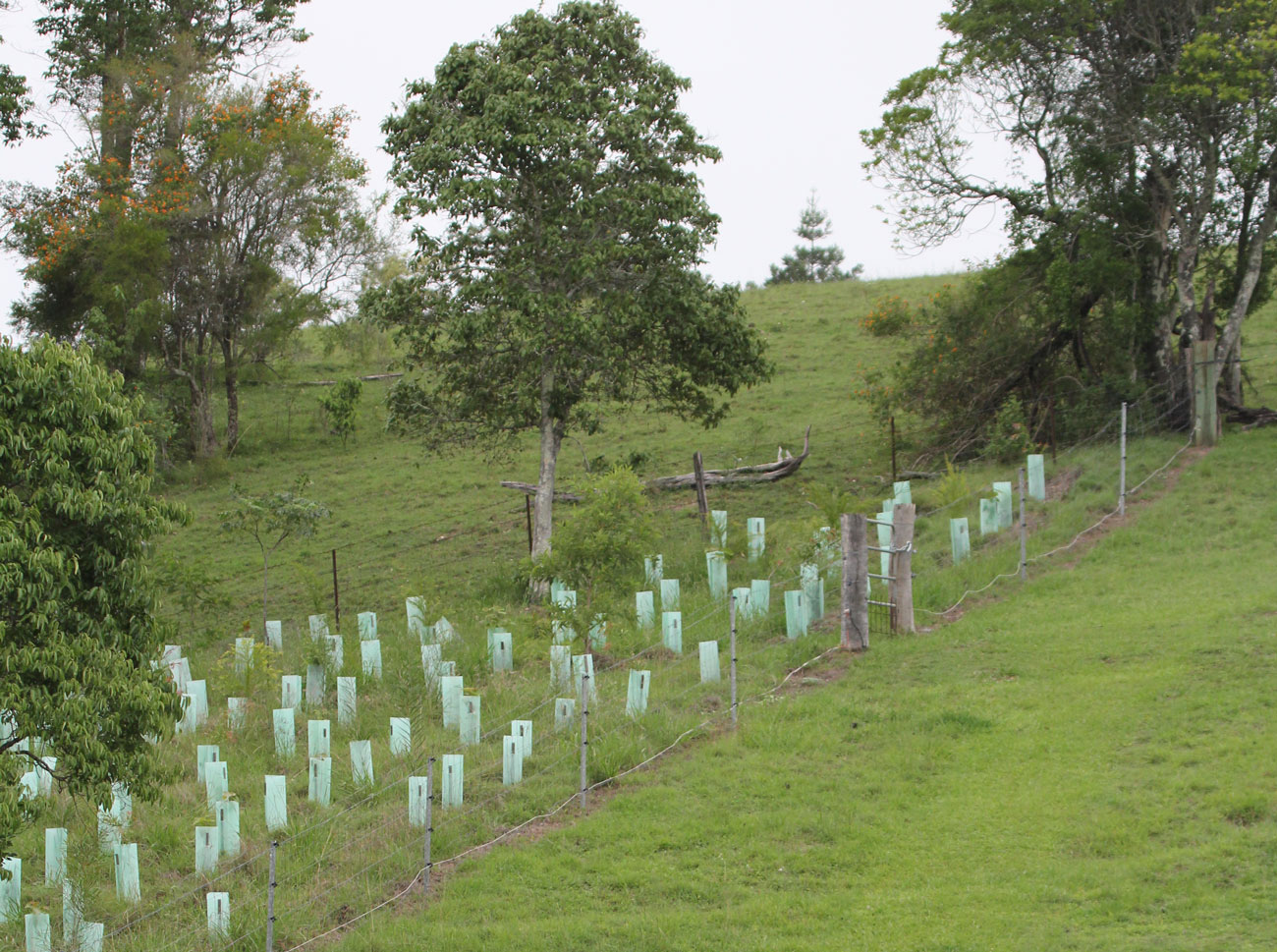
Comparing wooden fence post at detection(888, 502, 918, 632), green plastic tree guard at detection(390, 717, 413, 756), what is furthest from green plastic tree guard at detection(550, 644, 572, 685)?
wooden fence post at detection(888, 502, 918, 632)

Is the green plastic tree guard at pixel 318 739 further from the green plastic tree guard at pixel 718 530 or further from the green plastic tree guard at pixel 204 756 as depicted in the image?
the green plastic tree guard at pixel 718 530

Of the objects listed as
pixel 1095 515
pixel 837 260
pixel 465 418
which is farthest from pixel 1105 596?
pixel 837 260

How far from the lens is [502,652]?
14289 millimetres

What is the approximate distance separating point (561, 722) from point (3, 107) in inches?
570

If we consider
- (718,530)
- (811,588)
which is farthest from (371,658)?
(718,530)

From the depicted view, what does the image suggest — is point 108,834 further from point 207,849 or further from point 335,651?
point 335,651

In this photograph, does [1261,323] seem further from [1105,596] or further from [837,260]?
[837,260]

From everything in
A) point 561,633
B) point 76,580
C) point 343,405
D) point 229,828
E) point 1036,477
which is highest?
point 343,405

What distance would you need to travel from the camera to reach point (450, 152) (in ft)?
60.3

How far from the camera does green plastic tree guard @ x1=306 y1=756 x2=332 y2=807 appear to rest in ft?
34.7

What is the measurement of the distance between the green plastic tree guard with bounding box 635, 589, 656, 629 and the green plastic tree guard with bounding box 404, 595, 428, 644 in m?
2.92

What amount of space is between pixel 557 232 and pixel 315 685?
26.7 ft

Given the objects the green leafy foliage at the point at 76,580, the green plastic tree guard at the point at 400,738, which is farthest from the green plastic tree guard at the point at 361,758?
the green leafy foliage at the point at 76,580

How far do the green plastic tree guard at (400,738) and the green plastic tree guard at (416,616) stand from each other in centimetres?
451
